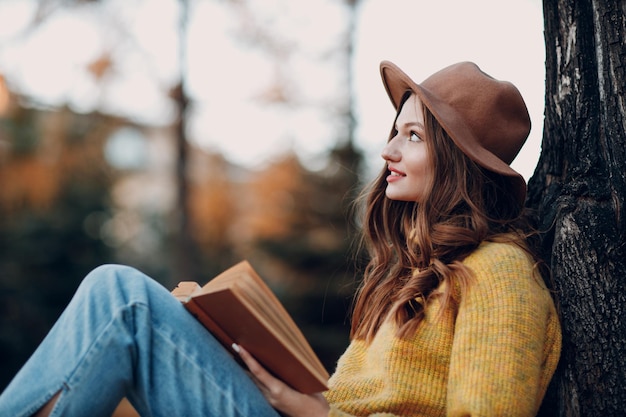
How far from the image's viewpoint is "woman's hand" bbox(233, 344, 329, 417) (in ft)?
6.59

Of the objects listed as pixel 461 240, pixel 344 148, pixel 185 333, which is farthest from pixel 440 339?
pixel 344 148

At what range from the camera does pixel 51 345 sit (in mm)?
1989

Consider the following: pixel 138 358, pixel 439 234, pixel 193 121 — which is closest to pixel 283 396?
pixel 138 358

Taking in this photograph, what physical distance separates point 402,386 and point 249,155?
352 inches

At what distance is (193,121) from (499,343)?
8.13 metres

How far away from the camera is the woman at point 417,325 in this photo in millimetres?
1921

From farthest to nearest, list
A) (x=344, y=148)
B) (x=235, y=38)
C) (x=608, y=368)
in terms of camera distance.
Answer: (x=235, y=38)
(x=344, y=148)
(x=608, y=368)

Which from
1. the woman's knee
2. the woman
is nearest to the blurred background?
the woman

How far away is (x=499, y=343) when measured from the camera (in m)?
1.92

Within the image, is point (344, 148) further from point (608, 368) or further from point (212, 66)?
point (608, 368)

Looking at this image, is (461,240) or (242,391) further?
(461,240)

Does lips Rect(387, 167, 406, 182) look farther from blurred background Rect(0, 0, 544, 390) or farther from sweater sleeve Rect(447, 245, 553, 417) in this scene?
blurred background Rect(0, 0, 544, 390)

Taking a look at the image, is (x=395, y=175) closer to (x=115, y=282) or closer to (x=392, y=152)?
(x=392, y=152)

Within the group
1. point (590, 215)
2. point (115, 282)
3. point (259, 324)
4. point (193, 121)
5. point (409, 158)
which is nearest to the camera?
point (259, 324)
